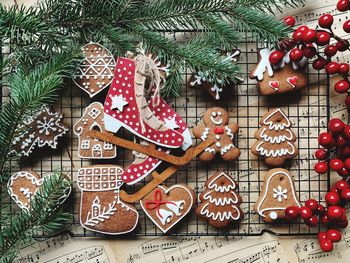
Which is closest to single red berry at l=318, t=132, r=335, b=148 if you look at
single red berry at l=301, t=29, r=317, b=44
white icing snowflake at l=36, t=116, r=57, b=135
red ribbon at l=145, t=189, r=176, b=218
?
single red berry at l=301, t=29, r=317, b=44

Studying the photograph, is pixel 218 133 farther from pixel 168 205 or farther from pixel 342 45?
pixel 342 45

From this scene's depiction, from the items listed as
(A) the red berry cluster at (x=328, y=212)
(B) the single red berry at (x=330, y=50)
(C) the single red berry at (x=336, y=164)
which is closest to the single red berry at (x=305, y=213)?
(A) the red berry cluster at (x=328, y=212)

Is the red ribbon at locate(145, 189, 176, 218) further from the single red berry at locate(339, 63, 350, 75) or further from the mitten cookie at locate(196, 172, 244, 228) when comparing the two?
the single red berry at locate(339, 63, 350, 75)

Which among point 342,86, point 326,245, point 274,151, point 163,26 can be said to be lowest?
point 326,245

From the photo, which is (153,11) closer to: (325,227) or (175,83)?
(175,83)

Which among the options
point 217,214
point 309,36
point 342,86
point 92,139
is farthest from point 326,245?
point 92,139

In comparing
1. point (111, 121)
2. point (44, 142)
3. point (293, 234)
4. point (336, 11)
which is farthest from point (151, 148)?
point (336, 11)

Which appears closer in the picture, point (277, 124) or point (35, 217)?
point (35, 217)
